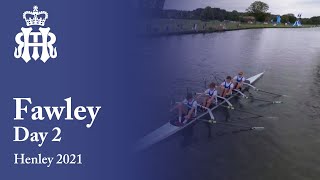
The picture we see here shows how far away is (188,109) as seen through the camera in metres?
15.2

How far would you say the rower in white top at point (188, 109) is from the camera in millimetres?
14484

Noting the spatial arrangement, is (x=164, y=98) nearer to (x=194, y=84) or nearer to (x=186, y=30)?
(x=194, y=84)

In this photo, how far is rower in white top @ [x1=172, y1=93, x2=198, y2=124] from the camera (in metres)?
14.5

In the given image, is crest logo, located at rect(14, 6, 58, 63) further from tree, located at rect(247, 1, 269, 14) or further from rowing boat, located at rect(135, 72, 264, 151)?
tree, located at rect(247, 1, 269, 14)

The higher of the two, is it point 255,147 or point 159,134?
point 159,134

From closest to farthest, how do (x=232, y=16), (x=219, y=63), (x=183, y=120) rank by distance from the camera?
(x=183, y=120) < (x=219, y=63) < (x=232, y=16)

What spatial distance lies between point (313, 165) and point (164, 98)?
877cm

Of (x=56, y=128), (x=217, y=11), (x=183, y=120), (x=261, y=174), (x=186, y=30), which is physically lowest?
(x=261, y=174)

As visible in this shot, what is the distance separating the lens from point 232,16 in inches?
4665

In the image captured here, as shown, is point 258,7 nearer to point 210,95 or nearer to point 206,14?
point 206,14

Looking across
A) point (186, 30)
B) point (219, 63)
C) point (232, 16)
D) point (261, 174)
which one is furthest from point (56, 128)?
point (232, 16)

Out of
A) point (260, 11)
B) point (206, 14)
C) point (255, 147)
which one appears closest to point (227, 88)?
point (255, 147)

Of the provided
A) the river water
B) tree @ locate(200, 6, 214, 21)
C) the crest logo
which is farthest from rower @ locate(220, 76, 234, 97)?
tree @ locate(200, 6, 214, 21)

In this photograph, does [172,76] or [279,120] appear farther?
[172,76]
